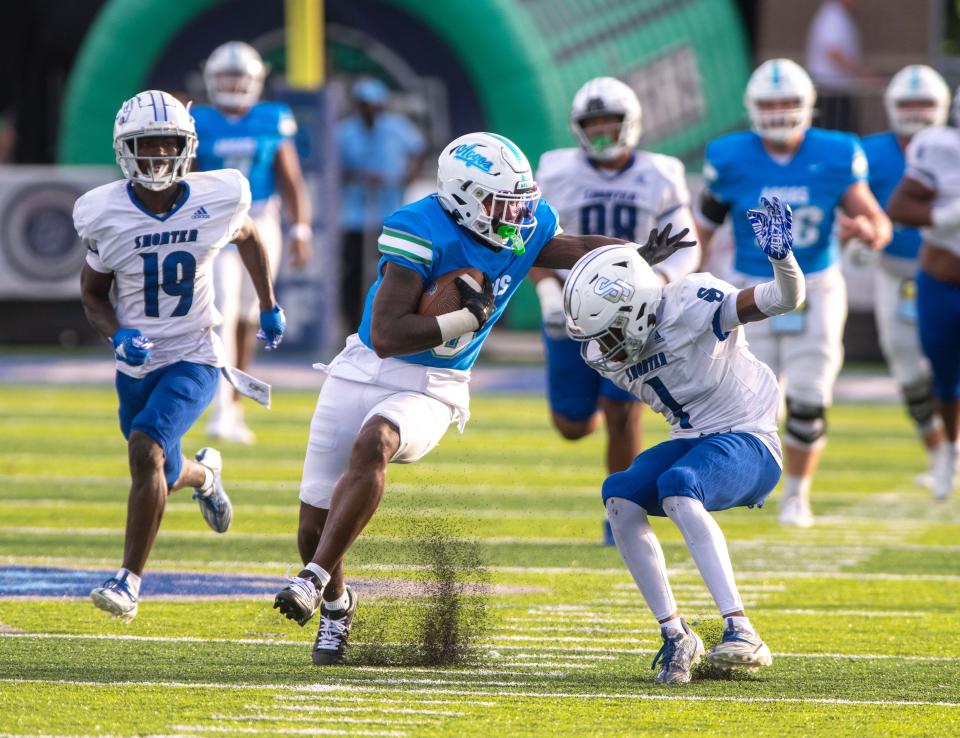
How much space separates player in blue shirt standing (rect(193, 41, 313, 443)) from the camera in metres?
9.56

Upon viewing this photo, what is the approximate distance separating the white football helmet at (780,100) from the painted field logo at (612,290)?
313 centimetres

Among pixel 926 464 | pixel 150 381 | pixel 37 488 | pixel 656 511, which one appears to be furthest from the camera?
pixel 926 464

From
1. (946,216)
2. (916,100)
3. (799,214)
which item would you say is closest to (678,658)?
(799,214)

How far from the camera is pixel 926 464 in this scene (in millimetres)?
9695

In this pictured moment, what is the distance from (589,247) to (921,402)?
4116mm

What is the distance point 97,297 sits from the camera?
5598mm

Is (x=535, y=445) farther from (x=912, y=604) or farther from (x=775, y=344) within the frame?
(x=912, y=604)

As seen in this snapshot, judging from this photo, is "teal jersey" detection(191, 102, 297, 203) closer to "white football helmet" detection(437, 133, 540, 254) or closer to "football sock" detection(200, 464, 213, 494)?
"football sock" detection(200, 464, 213, 494)

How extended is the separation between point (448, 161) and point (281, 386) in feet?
26.0

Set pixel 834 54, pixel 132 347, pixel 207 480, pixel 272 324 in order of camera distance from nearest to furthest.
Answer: pixel 132 347, pixel 272 324, pixel 207 480, pixel 834 54

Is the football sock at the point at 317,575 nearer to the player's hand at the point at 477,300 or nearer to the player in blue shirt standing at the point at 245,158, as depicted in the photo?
the player's hand at the point at 477,300

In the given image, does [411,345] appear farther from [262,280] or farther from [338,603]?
[262,280]

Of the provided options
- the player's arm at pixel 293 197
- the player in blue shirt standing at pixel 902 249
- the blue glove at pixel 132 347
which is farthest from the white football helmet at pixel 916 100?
the blue glove at pixel 132 347

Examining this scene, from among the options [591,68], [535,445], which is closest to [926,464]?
[535,445]
